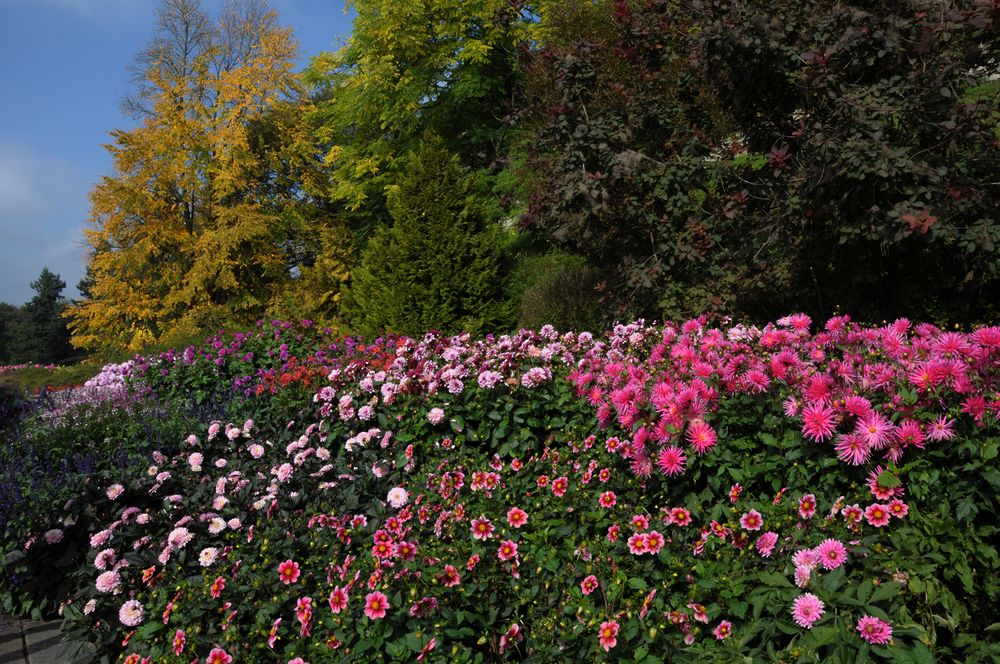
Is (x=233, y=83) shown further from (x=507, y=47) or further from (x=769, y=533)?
(x=769, y=533)

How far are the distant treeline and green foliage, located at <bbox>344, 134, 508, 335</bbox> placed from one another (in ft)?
0.14

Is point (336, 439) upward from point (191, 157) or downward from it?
downward

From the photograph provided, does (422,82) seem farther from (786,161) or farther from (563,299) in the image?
(786,161)

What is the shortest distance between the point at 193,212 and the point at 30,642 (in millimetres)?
16019

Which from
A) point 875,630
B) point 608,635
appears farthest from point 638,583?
point 875,630

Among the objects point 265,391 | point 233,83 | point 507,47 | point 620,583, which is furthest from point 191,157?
point 620,583

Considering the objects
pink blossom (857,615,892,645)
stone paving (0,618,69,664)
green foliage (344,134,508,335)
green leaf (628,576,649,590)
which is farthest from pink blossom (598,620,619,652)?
green foliage (344,134,508,335)

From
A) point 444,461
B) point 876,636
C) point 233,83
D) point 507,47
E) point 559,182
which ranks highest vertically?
point 233,83

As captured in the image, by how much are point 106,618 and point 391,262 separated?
779 centimetres

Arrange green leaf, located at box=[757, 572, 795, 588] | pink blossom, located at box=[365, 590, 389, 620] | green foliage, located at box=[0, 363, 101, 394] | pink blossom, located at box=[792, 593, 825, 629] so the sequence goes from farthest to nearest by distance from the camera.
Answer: green foliage, located at box=[0, 363, 101, 394] → pink blossom, located at box=[365, 590, 389, 620] → green leaf, located at box=[757, 572, 795, 588] → pink blossom, located at box=[792, 593, 825, 629]

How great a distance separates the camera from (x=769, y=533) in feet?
7.09

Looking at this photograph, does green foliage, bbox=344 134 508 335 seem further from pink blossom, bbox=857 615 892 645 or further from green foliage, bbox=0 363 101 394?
pink blossom, bbox=857 615 892 645

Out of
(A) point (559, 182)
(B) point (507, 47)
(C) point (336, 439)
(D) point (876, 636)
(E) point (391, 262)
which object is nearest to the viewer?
(D) point (876, 636)

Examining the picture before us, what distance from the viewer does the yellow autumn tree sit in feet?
54.1
